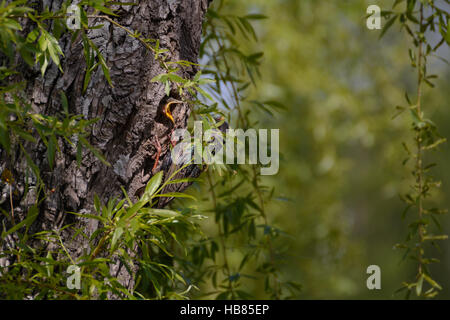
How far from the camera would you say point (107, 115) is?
1.91 ft

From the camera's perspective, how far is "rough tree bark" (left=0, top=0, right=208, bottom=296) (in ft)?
1.86

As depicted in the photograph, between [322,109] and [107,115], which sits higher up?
[322,109]

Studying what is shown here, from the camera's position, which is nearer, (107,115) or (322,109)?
(107,115)

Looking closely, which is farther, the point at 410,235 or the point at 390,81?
the point at 390,81

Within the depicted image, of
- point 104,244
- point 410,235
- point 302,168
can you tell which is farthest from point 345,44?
point 104,244

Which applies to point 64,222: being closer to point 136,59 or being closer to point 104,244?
point 104,244

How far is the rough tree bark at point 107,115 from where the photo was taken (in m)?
0.57

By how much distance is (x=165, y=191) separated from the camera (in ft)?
2.08

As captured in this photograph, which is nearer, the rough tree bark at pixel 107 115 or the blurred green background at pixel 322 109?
the rough tree bark at pixel 107 115

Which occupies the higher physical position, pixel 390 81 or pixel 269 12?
pixel 269 12

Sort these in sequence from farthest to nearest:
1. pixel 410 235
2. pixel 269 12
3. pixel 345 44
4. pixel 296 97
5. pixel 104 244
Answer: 1. pixel 296 97
2. pixel 345 44
3. pixel 269 12
4. pixel 410 235
5. pixel 104 244

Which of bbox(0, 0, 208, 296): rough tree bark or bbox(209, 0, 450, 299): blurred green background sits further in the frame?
bbox(209, 0, 450, 299): blurred green background
